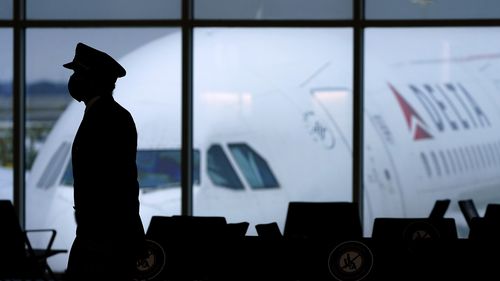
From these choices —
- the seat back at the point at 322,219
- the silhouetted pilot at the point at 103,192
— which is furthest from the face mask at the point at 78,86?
the seat back at the point at 322,219

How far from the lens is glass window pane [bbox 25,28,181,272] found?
26.6 ft

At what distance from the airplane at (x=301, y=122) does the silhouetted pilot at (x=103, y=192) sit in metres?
4.93

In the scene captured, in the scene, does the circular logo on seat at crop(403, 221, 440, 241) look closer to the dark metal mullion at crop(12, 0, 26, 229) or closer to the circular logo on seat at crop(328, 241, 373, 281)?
the circular logo on seat at crop(328, 241, 373, 281)

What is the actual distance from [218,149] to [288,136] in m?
0.66

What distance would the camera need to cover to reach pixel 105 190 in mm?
3029

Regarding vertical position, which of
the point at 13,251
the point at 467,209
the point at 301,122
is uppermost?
the point at 301,122

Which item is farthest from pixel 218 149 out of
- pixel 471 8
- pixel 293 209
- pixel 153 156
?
pixel 471 8

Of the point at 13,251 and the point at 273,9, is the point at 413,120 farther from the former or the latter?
the point at 13,251

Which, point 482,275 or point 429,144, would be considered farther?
point 429,144

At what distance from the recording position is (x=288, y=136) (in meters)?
8.08

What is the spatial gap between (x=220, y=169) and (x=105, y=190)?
17.0ft

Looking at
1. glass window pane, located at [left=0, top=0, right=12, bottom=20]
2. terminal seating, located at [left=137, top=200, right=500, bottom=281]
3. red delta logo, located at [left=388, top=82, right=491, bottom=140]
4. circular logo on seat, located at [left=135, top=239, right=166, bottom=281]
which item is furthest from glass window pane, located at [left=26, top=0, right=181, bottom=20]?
circular logo on seat, located at [left=135, top=239, right=166, bottom=281]

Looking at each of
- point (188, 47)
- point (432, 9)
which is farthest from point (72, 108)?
point (432, 9)

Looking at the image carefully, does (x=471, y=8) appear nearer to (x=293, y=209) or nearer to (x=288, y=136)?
(x=288, y=136)
